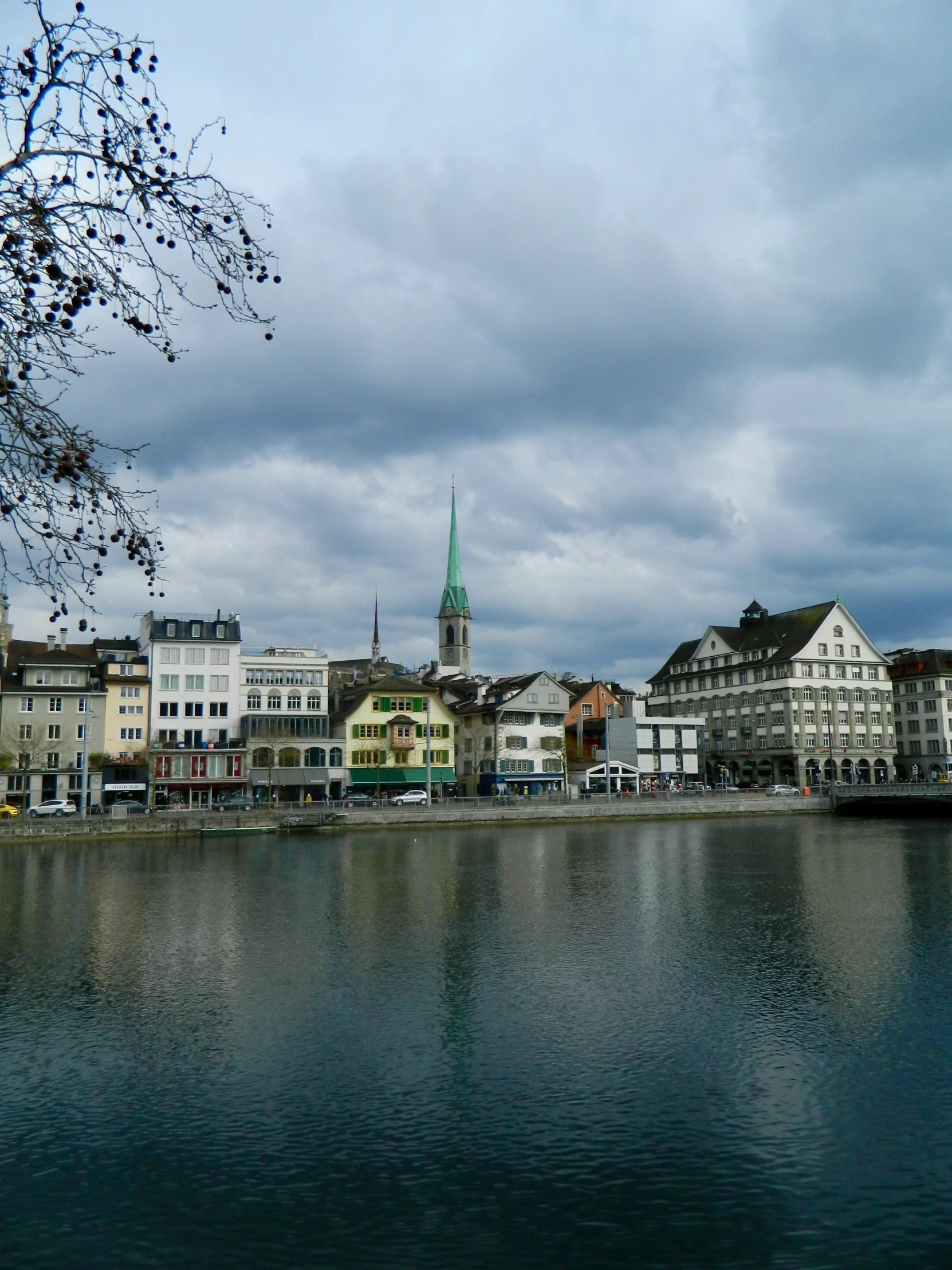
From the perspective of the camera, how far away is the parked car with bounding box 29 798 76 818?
68.7 meters

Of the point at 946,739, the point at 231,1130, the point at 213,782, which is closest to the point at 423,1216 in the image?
the point at 231,1130

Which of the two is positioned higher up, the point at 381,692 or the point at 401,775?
the point at 381,692

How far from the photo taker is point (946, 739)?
118375 millimetres

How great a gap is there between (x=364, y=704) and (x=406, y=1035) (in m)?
71.5

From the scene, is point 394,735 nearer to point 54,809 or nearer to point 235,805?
point 235,805

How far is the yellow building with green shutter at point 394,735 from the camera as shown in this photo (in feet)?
294

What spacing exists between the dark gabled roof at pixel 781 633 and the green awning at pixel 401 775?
4570cm

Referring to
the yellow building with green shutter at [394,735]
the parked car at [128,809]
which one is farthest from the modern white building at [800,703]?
the parked car at [128,809]

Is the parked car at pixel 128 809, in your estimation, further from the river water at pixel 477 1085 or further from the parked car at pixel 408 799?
the river water at pixel 477 1085

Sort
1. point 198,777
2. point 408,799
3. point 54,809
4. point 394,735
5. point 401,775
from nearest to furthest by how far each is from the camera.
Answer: point 54,809 < point 408,799 < point 198,777 < point 394,735 < point 401,775

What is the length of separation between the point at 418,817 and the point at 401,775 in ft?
54.4

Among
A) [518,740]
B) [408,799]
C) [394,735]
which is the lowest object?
[408,799]

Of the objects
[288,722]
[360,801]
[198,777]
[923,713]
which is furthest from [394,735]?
[923,713]

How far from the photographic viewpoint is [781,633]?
4771 inches
